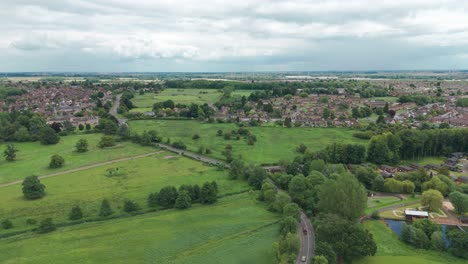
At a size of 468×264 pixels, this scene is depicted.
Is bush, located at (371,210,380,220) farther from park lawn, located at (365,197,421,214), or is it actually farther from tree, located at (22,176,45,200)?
tree, located at (22,176,45,200)

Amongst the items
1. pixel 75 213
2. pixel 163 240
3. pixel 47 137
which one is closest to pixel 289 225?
pixel 163 240

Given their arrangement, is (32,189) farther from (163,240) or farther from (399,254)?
(399,254)

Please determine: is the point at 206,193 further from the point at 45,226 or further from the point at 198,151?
the point at 198,151

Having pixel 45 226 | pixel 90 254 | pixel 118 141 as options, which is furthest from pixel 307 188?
pixel 118 141

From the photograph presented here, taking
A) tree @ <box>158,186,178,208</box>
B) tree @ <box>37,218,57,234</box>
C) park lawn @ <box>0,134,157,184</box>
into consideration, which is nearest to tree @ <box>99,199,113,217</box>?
tree @ <box>37,218,57,234</box>

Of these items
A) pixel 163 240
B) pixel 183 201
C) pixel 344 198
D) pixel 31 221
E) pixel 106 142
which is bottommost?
pixel 163 240

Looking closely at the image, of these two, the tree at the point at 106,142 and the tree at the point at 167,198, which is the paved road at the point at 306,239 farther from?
the tree at the point at 106,142
